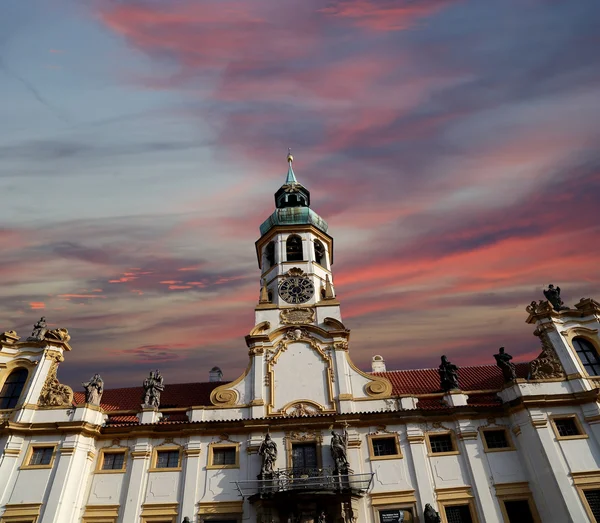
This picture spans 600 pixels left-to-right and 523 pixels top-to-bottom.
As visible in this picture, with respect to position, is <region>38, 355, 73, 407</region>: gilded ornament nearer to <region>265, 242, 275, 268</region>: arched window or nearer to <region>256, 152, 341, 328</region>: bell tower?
<region>256, 152, 341, 328</region>: bell tower

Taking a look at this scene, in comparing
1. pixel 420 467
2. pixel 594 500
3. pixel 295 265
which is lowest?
pixel 594 500

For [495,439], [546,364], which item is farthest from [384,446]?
[546,364]

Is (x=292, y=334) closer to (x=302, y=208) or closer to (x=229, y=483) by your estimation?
(x=229, y=483)

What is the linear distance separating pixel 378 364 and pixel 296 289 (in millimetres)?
11000

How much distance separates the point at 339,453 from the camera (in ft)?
77.9

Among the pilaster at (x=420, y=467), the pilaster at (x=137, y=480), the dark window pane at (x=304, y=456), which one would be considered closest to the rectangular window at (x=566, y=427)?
the pilaster at (x=420, y=467)

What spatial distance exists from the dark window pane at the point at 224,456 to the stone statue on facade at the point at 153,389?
499cm

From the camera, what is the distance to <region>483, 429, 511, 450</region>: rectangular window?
83.4ft

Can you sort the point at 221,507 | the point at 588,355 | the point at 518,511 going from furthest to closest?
the point at 588,355
the point at 221,507
the point at 518,511

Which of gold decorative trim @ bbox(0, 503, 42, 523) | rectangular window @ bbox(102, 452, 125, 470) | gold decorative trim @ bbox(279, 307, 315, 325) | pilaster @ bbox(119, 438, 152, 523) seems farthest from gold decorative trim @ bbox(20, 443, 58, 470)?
gold decorative trim @ bbox(279, 307, 315, 325)

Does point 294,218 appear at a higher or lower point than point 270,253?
higher

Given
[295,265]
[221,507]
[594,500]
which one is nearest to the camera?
[594,500]

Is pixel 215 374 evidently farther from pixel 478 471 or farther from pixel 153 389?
pixel 478 471

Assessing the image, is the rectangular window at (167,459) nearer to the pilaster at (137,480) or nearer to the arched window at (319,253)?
the pilaster at (137,480)
